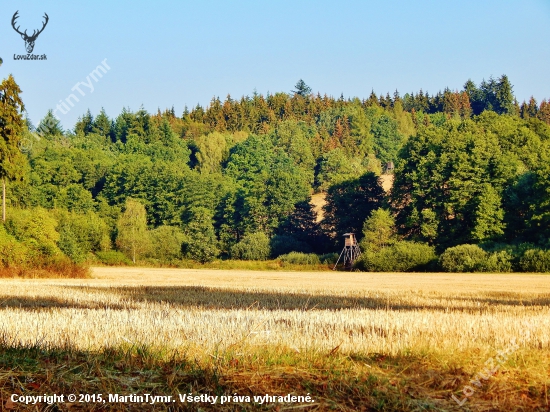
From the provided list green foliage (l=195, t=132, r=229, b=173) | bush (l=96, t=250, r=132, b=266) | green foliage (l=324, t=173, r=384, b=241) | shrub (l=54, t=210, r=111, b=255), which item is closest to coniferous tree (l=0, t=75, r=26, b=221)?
bush (l=96, t=250, r=132, b=266)

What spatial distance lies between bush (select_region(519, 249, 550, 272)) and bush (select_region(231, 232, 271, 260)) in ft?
122

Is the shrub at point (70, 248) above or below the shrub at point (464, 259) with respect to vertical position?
above

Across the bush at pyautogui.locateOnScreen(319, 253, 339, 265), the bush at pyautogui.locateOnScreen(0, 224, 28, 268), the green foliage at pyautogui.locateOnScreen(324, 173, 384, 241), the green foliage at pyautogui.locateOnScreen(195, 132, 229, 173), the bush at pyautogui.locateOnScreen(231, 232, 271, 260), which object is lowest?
the bush at pyautogui.locateOnScreen(319, 253, 339, 265)

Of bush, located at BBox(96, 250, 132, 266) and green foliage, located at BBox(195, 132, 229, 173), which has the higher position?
green foliage, located at BBox(195, 132, 229, 173)

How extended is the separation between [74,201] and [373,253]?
55.4 metres

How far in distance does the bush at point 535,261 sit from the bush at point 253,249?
1468 inches

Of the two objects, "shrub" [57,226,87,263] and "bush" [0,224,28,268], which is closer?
"bush" [0,224,28,268]

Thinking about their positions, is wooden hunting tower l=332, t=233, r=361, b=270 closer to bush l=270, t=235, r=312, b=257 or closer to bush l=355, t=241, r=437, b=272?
bush l=355, t=241, r=437, b=272

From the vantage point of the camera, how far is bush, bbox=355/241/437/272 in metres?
66.6

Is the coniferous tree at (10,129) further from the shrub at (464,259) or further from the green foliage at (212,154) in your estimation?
the green foliage at (212,154)

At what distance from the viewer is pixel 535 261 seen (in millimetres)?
56469

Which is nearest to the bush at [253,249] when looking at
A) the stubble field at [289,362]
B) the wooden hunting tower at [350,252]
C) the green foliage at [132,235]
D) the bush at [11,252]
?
the green foliage at [132,235]

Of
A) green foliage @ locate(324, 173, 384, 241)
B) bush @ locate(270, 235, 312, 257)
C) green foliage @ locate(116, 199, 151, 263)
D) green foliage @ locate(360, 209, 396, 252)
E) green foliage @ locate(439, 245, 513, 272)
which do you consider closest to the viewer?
green foliage @ locate(439, 245, 513, 272)

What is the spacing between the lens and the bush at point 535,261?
56000 millimetres
